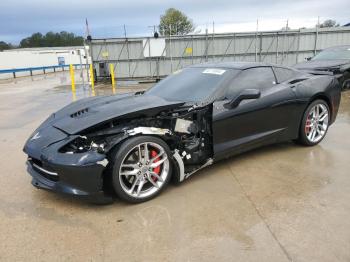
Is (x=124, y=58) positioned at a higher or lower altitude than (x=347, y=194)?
higher

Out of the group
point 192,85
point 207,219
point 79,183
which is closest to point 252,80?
point 192,85

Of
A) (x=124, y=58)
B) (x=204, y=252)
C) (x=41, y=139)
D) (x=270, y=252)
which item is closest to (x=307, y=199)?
(x=270, y=252)

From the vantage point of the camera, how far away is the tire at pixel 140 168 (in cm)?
308

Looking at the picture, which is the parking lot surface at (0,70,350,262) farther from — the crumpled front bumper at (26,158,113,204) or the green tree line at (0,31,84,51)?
the green tree line at (0,31,84,51)

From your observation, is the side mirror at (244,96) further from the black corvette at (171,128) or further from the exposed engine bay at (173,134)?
the exposed engine bay at (173,134)

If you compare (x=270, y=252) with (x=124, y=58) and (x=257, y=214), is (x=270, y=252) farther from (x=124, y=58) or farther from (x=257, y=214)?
(x=124, y=58)

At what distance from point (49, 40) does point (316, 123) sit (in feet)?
335

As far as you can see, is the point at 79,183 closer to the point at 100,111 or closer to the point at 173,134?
the point at 100,111


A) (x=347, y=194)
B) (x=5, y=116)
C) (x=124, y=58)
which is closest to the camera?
(x=347, y=194)

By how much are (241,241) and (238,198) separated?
78cm

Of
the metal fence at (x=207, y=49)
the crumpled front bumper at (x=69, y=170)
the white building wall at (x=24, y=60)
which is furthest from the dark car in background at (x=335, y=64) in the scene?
the white building wall at (x=24, y=60)

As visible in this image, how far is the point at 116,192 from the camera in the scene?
3154 mm

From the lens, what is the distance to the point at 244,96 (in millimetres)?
3750

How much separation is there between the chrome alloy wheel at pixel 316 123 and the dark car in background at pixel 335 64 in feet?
13.7
